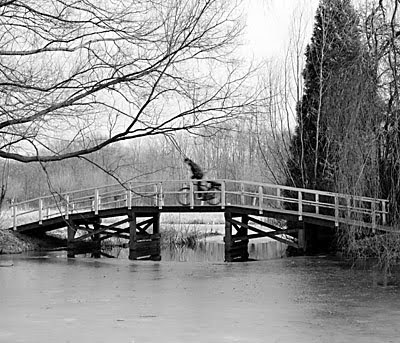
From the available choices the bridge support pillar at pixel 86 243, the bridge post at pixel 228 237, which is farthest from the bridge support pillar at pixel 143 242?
the bridge post at pixel 228 237

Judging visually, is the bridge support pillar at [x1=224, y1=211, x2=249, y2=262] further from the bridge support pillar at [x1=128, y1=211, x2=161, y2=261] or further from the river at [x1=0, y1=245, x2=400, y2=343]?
the river at [x1=0, y1=245, x2=400, y2=343]

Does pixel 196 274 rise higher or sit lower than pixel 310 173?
lower

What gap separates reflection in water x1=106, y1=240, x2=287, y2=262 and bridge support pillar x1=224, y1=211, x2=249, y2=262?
473mm

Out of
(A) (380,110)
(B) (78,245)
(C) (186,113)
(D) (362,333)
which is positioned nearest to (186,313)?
(D) (362,333)

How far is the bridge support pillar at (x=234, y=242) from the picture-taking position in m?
22.2

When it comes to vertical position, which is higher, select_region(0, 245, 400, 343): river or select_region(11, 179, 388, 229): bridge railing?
select_region(11, 179, 388, 229): bridge railing

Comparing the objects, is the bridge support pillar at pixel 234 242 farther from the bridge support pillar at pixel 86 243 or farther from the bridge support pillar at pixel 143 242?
the bridge support pillar at pixel 86 243

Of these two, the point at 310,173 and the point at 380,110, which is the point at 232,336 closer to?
the point at 380,110

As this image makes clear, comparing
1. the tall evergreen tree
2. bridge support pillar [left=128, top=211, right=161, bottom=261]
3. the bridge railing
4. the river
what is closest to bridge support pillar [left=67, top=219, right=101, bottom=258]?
the bridge railing

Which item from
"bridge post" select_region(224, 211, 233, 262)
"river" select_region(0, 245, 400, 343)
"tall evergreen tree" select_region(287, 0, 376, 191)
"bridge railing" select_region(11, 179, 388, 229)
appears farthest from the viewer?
"tall evergreen tree" select_region(287, 0, 376, 191)

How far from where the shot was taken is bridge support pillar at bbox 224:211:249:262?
2223 cm

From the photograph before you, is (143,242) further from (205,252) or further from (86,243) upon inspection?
(205,252)

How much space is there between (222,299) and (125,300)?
1604 millimetres

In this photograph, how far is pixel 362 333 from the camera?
353 inches
